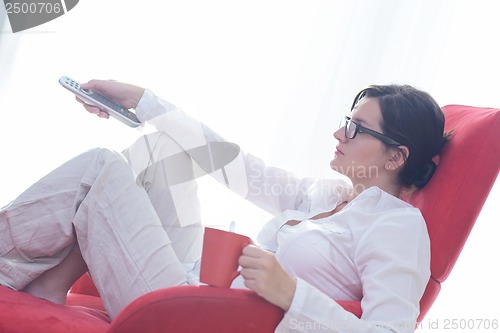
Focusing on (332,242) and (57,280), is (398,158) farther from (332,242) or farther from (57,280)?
(57,280)

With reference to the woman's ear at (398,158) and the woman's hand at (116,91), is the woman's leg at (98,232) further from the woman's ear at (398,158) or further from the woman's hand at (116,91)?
the woman's ear at (398,158)

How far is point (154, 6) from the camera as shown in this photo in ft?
8.50

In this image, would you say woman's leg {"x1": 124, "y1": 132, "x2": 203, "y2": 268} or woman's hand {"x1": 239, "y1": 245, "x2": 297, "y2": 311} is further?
woman's leg {"x1": 124, "y1": 132, "x2": 203, "y2": 268}

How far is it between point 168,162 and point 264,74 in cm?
109

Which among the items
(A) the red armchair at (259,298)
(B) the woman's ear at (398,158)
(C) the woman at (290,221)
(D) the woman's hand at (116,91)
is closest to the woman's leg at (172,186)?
(C) the woman at (290,221)

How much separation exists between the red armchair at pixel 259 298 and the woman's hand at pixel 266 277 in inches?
0.7

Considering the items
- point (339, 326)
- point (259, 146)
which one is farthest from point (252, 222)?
point (339, 326)

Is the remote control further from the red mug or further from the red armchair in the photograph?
the red mug

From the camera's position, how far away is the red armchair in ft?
3.40

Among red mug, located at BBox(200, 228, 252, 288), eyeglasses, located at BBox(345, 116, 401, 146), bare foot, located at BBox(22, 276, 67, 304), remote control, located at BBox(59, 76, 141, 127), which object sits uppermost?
eyeglasses, located at BBox(345, 116, 401, 146)

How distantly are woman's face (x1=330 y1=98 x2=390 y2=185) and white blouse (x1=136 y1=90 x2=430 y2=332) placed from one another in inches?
3.2

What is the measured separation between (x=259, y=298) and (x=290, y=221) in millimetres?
524

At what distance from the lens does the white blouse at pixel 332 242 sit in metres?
1.13
